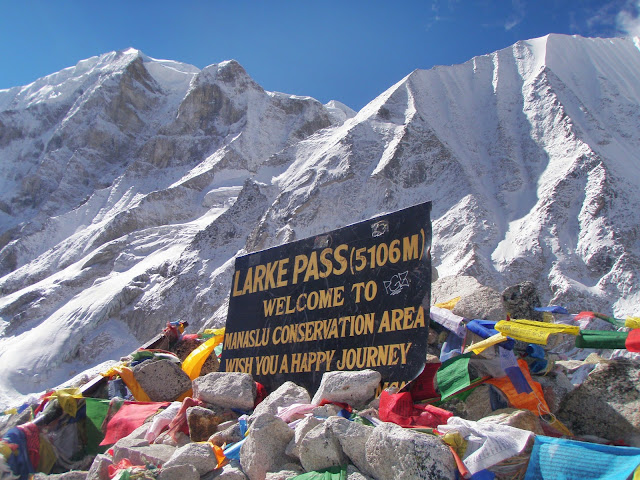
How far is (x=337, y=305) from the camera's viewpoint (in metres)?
5.18

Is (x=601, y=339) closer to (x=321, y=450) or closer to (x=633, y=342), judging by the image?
(x=633, y=342)

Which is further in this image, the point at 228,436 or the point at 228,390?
the point at 228,390

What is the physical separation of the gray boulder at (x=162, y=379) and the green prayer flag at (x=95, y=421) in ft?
1.59

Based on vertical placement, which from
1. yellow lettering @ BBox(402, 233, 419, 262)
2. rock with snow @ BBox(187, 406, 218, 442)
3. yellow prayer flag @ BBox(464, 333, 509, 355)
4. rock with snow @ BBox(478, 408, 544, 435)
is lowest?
rock with snow @ BBox(187, 406, 218, 442)

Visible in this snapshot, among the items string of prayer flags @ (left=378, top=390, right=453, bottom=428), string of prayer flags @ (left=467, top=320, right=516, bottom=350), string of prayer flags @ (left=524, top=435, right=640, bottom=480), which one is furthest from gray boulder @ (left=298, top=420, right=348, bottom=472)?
string of prayer flags @ (left=467, top=320, right=516, bottom=350)

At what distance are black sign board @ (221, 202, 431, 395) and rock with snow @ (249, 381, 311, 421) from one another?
0.26 metres

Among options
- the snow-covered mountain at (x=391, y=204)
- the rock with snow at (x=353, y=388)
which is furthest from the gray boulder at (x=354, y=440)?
the snow-covered mountain at (x=391, y=204)

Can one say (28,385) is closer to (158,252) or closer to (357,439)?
(158,252)

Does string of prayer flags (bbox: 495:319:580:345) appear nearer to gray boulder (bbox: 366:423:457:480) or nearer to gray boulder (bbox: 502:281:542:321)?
gray boulder (bbox: 502:281:542:321)

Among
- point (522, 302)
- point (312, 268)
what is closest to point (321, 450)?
point (312, 268)

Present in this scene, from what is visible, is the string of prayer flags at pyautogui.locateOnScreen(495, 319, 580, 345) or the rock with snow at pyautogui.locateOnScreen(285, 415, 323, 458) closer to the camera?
the rock with snow at pyautogui.locateOnScreen(285, 415, 323, 458)

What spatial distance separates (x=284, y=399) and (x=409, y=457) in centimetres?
170

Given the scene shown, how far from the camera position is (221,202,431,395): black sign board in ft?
15.1

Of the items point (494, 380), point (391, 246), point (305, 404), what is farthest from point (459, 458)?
point (391, 246)
